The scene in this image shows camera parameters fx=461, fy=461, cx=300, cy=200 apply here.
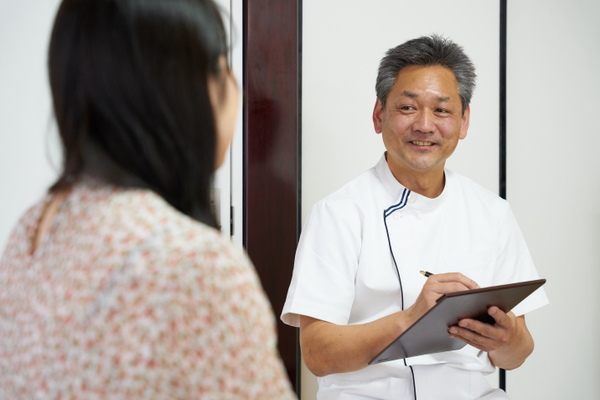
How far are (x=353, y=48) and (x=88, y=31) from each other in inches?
55.6

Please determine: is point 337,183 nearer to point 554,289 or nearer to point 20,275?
point 554,289

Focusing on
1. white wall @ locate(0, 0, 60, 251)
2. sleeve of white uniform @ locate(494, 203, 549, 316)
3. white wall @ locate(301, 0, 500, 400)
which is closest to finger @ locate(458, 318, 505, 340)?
sleeve of white uniform @ locate(494, 203, 549, 316)

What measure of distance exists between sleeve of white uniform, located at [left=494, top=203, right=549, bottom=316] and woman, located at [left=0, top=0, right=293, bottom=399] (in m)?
1.10

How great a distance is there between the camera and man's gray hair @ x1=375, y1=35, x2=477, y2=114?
1316mm

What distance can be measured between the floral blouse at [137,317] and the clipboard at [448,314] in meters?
0.52

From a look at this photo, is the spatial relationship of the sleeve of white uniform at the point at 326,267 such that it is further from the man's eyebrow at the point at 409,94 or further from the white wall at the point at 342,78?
the white wall at the point at 342,78

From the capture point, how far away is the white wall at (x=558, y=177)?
6.61ft

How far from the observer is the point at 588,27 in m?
2.08

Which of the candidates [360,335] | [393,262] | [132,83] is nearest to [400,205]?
[393,262]

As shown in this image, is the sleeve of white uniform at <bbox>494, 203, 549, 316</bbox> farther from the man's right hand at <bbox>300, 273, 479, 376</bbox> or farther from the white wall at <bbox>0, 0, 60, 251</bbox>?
the white wall at <bbox>0, 0, 60, 251</bbox>

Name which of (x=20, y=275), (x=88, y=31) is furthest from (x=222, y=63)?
(x=20, y=275)

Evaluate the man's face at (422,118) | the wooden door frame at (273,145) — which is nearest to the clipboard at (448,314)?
the man's face at (422,118)

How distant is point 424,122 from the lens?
1279 mm

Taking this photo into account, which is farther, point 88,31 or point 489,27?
point 489,27
